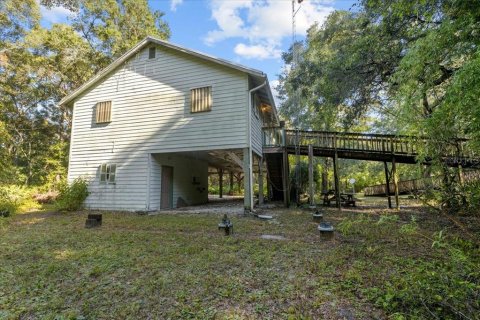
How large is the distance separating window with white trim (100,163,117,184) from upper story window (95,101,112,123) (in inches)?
80.8

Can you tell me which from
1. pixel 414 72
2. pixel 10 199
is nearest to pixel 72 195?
pixel 10 199

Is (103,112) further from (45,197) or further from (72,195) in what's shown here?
Result: (45,197)

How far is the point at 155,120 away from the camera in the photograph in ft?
35.0

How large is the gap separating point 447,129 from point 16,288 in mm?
6784

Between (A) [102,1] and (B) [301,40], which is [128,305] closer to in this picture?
(A) [102,1]

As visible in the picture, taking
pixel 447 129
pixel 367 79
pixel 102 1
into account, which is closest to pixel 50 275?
pixel 447 129

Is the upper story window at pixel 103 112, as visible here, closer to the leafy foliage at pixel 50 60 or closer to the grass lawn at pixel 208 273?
the grass lawn at pixel 208 273

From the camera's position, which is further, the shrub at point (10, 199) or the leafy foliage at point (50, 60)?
the leafy foliage at point (50, 60)

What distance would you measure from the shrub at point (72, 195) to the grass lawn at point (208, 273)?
3.95 meters

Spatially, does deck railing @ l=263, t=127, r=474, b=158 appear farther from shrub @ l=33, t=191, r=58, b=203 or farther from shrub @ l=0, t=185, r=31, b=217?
shrub @ l=33, t=191, r=58, b=203

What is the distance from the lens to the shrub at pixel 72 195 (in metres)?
10.2

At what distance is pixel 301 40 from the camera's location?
22953 millimetres

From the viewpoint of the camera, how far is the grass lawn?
9.52 feet

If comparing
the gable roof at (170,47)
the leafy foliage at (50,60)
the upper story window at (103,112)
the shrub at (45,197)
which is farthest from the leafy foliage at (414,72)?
the shrub at (45,197)
